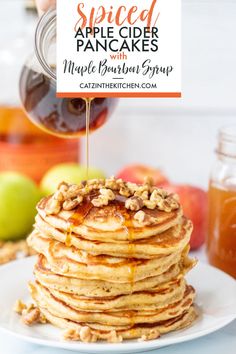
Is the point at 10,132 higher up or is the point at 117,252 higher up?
the point at 10,132

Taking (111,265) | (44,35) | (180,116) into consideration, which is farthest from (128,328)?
(180,116)

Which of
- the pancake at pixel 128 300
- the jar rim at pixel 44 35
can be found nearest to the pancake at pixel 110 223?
the pancake at pixel 128 300

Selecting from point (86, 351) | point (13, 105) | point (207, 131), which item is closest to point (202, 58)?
point (207, 131)

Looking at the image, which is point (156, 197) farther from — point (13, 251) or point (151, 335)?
point (13, 251)

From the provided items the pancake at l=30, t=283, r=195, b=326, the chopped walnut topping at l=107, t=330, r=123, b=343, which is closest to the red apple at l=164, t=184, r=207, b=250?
the pancake at l=30, t=283, r=195, b=326

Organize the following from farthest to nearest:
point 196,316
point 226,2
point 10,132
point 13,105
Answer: point 13,105 → point 10,132 → point 226,2 → point 196,316

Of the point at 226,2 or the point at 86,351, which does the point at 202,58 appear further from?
the point at 86,351
